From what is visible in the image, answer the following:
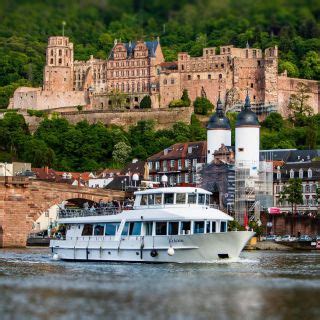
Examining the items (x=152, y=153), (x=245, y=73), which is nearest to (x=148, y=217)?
(x=152, y=153)

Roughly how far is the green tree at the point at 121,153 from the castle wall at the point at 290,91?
980 inches

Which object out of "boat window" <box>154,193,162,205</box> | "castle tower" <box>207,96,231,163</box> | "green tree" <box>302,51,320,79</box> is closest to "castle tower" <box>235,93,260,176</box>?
"castle tower" <box>207,96,231,163</box>

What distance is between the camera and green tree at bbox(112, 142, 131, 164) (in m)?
138

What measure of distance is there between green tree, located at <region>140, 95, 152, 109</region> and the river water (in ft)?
306

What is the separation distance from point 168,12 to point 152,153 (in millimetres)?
110743

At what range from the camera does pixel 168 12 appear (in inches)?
1080

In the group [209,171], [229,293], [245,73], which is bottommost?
[229,293]

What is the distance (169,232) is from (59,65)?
107 meters

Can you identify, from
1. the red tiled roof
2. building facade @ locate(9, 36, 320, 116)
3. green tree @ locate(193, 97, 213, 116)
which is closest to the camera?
the red tiled roof

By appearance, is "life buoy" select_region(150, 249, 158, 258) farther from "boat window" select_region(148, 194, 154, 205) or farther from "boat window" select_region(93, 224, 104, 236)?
"boat window" select_region(93, 224, 104, 236)

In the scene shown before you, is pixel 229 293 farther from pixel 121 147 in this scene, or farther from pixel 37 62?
pixel 37 62

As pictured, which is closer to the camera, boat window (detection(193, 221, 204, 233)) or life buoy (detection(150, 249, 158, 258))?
boat window (detection(193, 221, 204, 233))

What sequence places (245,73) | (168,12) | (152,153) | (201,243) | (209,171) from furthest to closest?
(245,73) < (152,153) < (209,171) < (201,243) < (168,12)

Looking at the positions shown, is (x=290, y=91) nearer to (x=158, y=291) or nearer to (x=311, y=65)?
(x=311, y=65)
